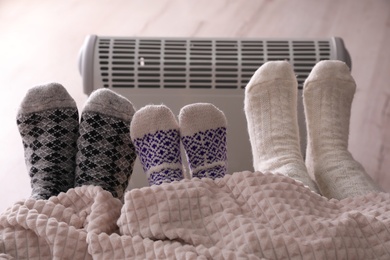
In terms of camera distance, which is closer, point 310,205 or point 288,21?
point 310,205

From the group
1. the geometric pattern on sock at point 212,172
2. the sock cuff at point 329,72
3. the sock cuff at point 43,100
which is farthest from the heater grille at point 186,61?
the geometric pattern on sock at point 212,172

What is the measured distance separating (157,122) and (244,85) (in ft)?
1.10

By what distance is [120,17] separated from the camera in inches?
81.0

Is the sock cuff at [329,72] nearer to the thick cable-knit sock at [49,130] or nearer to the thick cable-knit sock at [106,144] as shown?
the thick cable-knit sock at [106,144]

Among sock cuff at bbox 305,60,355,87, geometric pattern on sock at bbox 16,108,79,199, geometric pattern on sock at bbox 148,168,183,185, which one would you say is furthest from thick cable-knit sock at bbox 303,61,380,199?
geometric pattern on sock at bbox 16,108,79,199

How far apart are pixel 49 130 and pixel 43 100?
53 mm

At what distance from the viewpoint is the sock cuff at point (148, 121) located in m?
1.04

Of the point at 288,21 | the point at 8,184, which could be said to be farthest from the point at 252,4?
the point at 8,184

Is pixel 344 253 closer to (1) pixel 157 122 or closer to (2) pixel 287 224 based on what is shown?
(2) pixel 287 224

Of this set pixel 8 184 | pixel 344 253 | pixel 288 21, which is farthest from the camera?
pixel 288 21

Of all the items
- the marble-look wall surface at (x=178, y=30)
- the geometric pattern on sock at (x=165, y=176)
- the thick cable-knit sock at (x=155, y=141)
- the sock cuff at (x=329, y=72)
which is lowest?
the marble-look wall surface at (x=178, y=30)

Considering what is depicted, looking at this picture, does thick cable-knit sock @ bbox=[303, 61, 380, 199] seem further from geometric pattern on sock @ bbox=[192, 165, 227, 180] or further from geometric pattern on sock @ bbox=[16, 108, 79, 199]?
geometric pattern on sock @ bbox=[16, 108, 79, 199]

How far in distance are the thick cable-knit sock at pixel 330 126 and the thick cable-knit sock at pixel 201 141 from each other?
0.60 feet

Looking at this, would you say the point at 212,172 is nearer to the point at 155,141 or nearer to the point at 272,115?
the point at 155,141
